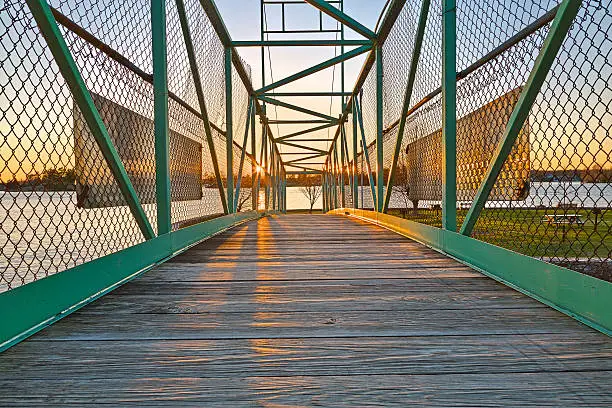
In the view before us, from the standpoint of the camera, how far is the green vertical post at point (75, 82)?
139 cm

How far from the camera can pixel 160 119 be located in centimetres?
250

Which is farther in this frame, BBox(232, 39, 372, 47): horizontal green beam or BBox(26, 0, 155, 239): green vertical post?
BBox(232, 39, 372, 47): horizontal green beam

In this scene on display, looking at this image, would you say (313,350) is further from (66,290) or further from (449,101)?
(449,101)

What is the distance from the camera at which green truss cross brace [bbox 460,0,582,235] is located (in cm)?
143

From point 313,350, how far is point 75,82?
1339 mm

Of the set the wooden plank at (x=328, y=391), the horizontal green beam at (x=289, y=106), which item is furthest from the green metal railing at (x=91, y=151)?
the horizontal green beam at (x=289, y=106)

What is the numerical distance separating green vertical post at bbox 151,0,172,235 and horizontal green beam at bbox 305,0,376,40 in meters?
3.05

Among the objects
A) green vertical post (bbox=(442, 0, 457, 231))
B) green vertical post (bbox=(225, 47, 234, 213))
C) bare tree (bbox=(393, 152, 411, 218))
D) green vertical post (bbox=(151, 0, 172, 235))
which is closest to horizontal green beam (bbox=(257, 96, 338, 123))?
green vertical post (bbox=(225, 47, 234, 213))

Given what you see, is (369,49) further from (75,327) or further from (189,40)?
(75,327)

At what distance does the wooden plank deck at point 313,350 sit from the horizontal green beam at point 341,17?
4328 millimetres

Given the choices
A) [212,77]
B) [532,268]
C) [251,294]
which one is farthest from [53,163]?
[212,77]

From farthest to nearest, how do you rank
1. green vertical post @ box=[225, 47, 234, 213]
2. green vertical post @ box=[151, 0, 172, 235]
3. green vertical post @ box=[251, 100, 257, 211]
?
green vertical post @ box=[251, 100, 257, 211] → green vertical post @ box=[225, 47, 234, 213] → green vertical post @ box=[151, 0, 172, 235]

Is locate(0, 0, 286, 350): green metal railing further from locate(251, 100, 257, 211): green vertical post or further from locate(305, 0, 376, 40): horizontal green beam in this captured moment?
locate(251, 100, 257, 211): green vertical post

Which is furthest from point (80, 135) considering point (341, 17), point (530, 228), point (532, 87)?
point (341, 17)
